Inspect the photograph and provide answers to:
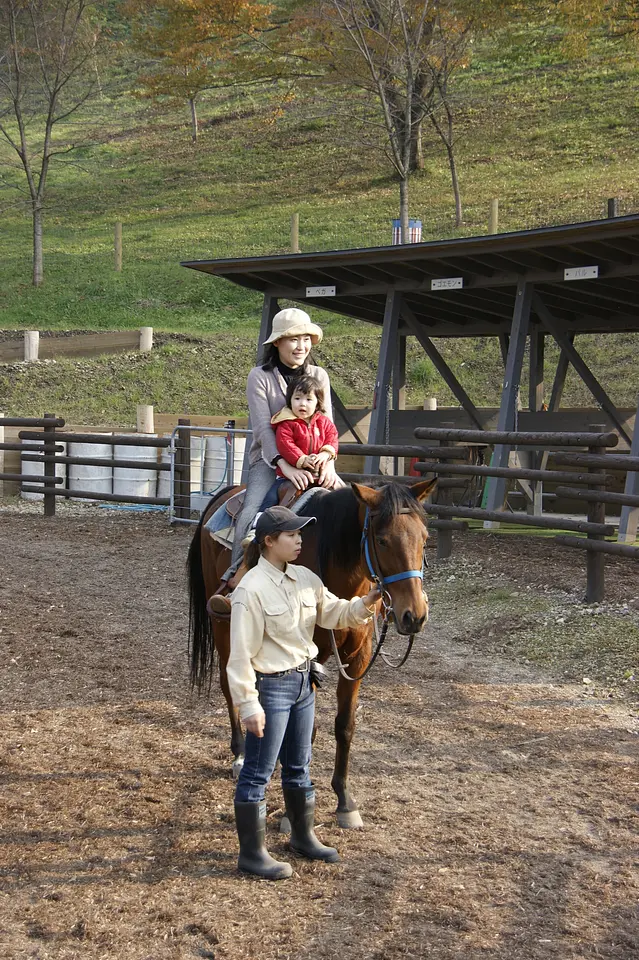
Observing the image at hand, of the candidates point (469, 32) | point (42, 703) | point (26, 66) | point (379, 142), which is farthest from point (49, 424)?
point (379, 142)

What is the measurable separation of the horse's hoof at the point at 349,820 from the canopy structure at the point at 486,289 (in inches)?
309

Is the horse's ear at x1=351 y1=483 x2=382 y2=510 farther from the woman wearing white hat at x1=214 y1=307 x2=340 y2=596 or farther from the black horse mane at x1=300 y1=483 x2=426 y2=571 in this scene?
the woman wearing white hat at x1=214 y1=307 x2=340 y2=596

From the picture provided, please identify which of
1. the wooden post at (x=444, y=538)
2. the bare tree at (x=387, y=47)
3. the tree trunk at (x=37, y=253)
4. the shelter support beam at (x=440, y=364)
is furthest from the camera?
the tree trunk at (x=37, y=253)

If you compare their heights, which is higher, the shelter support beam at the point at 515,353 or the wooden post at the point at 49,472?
the shelter support beam at the point at 515,353

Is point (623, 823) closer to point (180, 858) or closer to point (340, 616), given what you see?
point (340, 616)

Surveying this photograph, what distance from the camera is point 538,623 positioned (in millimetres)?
7871

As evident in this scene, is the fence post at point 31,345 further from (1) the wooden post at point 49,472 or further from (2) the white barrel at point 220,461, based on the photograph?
(2) the white barrel at point 220,461

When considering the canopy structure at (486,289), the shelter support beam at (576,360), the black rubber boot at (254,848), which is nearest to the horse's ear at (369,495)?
the black rubber boot at (254,848)

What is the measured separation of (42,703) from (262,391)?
2.73 meters

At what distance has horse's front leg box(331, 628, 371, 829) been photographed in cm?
432

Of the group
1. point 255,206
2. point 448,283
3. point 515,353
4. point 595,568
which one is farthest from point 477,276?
point 255,206

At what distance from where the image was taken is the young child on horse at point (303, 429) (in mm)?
4688

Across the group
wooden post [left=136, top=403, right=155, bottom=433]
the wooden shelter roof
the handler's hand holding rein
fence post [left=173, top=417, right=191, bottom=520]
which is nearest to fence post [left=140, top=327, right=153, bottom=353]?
wooden post [left=136, top=403, right=155, bottom=433]

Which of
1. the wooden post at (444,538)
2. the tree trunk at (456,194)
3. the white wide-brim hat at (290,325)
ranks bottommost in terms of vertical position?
the wooden post at (444,538)
